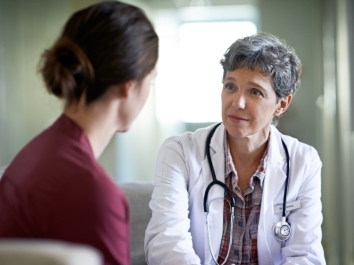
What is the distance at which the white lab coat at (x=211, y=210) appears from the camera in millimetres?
1595

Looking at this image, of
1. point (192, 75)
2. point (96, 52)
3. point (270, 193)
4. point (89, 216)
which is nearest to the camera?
point (89, 216)

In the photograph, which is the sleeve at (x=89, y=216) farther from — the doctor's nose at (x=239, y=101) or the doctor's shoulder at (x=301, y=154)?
the doctor's shoulder at (x=301, y=154)

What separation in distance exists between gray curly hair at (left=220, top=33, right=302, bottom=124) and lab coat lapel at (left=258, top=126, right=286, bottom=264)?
0.20 metres

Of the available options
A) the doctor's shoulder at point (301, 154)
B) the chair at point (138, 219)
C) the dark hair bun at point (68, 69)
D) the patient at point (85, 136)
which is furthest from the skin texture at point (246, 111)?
the dark hair bun at point (68, 69)

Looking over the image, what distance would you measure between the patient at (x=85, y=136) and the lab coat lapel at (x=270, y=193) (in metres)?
0.78

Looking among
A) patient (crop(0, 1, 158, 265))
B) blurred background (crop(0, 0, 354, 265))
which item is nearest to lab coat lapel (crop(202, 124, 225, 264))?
patient (crop(0, 1, 158, 265))

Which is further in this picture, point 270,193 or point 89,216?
point 270,193

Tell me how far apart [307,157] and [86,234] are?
1.17 m

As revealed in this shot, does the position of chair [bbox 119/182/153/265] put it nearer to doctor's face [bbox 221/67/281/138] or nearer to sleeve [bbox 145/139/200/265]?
sleeve [bbox 145/139/200/265]

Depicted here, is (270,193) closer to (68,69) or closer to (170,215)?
(170,215)

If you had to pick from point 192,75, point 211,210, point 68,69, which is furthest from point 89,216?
point 192,75

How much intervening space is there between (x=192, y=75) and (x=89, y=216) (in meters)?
3.10

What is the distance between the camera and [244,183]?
5.75 ft

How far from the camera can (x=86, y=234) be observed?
0.82 m
